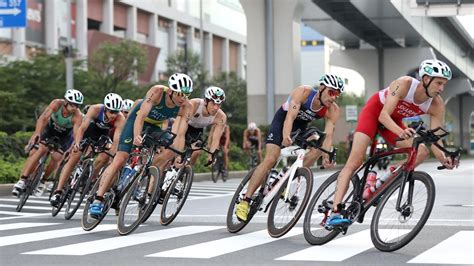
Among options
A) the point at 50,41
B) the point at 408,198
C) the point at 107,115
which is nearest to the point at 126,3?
the point at 50,41

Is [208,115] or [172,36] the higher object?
[172,36]

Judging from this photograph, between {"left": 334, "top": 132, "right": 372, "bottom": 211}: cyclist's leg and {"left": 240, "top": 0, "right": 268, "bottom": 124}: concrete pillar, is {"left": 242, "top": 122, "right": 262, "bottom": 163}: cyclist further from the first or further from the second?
{"left": 334, "top": 132, "right": 372, "bottom": 211}: cyclist's leg

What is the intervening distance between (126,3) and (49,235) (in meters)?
72.3

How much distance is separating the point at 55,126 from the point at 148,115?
13.4 ft

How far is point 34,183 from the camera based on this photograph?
51.6 ft

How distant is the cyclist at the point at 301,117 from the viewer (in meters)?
10.8

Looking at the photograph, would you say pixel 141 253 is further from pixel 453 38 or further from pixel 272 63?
pixel 453 38

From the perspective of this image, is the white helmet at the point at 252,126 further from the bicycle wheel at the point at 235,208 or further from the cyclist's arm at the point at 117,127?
the bicycle wheel at the point at 235,208

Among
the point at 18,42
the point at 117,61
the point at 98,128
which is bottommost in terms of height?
the point at 98,128

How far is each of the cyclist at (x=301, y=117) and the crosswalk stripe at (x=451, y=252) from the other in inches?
64.3

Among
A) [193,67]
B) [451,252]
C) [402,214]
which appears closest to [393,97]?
[402,214]

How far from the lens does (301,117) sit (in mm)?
11297

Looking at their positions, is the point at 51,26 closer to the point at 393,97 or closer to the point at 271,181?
the point at 271,181

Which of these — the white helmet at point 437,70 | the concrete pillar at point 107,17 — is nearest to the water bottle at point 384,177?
the white helmet at point 437,70
